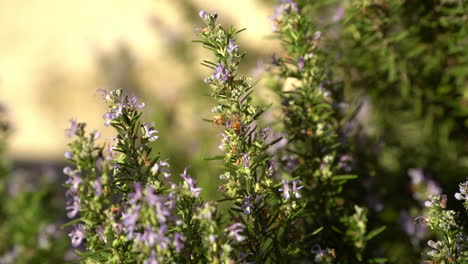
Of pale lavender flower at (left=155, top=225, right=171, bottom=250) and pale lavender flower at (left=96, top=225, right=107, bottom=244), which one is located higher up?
pale lavender flower at (left=96, top=225, right=107, bottom=244)

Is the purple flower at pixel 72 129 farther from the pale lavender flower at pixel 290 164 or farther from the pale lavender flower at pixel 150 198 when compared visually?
the pale lavender flower at pixel 290 164

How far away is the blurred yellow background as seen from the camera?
677 cm

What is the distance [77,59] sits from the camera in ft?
31.0

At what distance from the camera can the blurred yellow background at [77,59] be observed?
677cm

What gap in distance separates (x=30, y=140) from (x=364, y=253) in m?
7.42

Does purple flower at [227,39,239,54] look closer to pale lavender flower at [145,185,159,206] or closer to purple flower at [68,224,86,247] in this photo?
pale lavender flower at [145,185,159,206]

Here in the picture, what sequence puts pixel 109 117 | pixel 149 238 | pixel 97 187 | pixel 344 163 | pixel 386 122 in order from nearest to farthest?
1. pixel 149 238
2. pixel 97 187
3. pixel 109 117
4. pixel 344 163
5. pixel 386 122

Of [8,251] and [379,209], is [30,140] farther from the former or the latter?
[379,209]

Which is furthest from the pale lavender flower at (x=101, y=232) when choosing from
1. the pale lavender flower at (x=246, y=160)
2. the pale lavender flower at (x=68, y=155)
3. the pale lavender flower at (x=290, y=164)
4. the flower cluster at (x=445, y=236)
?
the flower cluster at (x=445, y=236)

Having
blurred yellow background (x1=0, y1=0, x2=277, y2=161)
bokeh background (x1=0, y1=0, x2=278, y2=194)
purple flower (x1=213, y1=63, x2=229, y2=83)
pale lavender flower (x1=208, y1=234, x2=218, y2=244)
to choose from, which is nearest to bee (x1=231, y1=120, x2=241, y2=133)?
purple flower (x1=213, y1=63, x2=229, y2=83)

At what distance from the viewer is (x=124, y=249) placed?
54.4 inches

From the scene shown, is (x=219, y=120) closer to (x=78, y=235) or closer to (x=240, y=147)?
(x=240, y=147)

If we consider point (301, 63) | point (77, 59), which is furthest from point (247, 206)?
point (77, 59)

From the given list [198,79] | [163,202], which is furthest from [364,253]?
[198,79]
